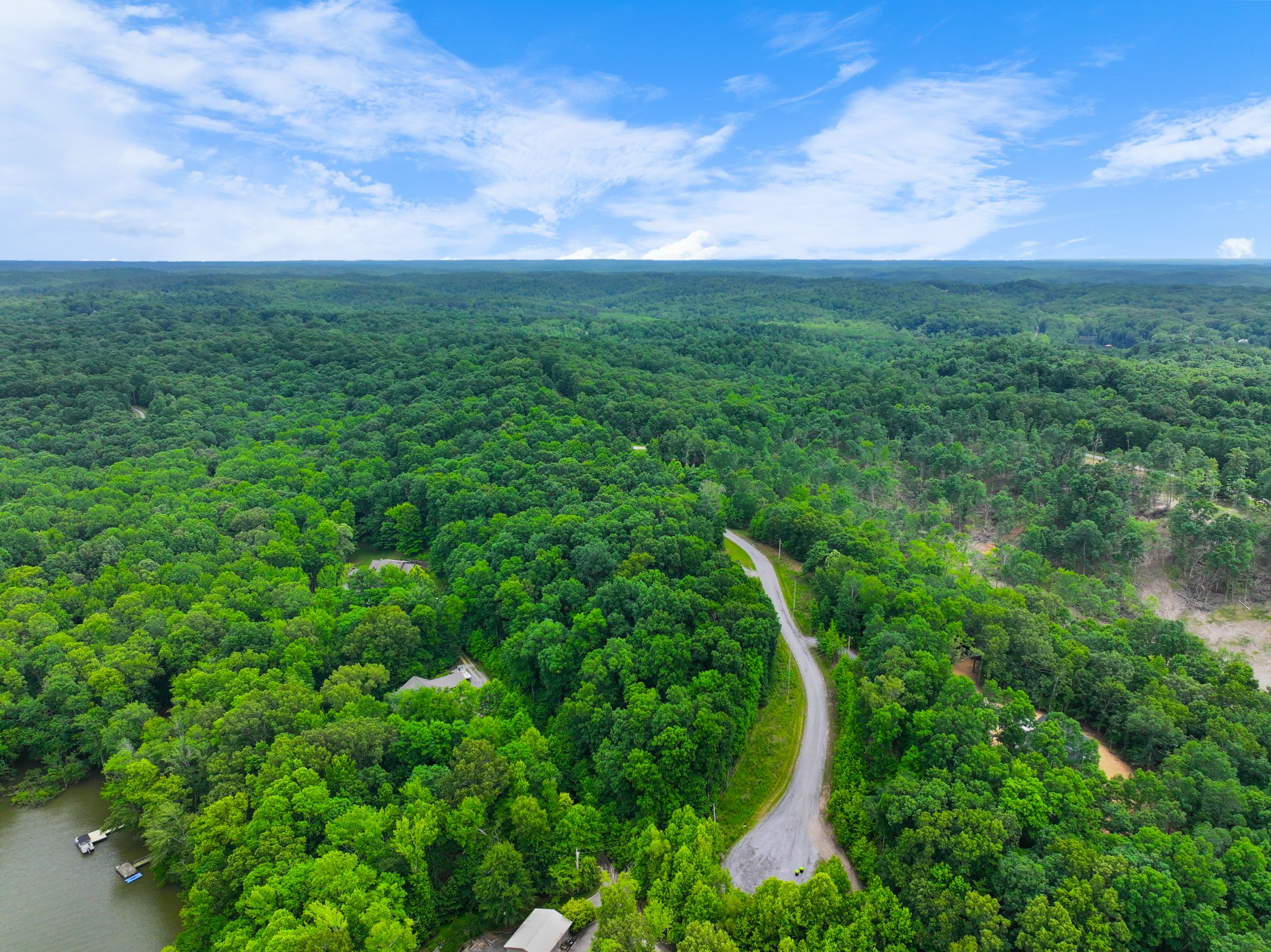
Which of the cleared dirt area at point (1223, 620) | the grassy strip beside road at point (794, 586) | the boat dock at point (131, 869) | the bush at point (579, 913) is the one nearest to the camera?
the bush at point (579, 913)

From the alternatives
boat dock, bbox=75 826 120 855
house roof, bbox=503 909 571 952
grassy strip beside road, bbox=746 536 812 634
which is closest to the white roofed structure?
boat dock, bbox=75 826 120 855

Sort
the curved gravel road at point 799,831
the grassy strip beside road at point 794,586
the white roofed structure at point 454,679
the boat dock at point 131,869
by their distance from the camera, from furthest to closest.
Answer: the grassy strip beside road at point 794,586 → the white roofed structure at point 454,679 → the boat dock at point 131,869 → the curved gravel road at point 799,831

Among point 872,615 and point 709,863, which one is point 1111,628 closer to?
point 872,615

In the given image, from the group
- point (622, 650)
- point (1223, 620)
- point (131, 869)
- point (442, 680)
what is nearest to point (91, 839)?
point (131, 869)

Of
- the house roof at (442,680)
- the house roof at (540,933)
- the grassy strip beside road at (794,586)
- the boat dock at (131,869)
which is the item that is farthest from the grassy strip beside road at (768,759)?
the boat dock at (131,869)

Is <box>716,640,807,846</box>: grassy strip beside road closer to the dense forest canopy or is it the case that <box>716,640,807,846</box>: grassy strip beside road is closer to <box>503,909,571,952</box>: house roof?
the dense forest canopy

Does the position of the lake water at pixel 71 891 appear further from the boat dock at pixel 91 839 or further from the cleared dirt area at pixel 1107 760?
the cleared dirt area at pixel 1107 760
